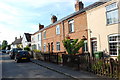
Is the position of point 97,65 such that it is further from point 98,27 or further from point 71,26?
point 71,26

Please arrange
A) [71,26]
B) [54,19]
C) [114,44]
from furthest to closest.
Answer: [54,19] < [71,26] < [114,44]

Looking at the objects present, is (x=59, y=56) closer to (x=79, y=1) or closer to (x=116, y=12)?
(x=116, y=12)

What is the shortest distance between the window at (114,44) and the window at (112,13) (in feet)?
4.90

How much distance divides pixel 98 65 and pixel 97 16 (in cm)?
703

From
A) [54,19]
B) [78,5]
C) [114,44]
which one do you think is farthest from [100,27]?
[54,19]

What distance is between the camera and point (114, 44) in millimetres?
12461

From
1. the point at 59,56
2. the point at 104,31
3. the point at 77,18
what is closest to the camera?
the point at 104,31

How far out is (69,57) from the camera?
12250 millimetres

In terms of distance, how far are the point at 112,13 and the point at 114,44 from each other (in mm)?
3095

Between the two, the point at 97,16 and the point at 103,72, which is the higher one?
the point at 97,16

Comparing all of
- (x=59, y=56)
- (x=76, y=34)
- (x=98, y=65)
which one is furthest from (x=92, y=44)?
(x=98, y=65)

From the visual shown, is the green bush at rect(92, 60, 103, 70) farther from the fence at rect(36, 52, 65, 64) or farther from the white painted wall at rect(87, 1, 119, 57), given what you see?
the fence at rect(36, 52, 65, 64)

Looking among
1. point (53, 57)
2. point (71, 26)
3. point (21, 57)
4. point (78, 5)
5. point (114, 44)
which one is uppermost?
point (78, 5)

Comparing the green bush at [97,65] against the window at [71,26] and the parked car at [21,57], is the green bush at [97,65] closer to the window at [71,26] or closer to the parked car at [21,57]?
the window at [71,26]
